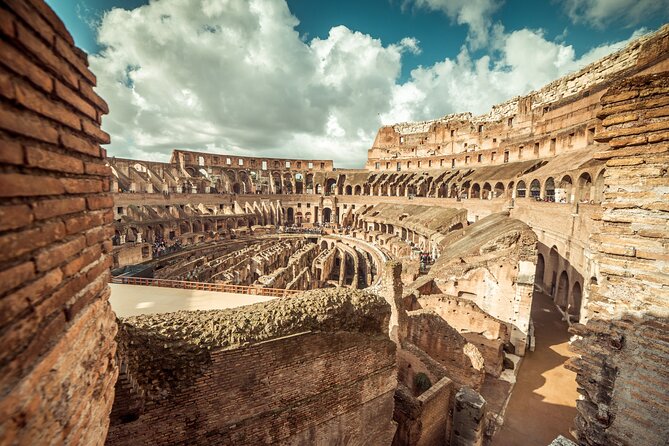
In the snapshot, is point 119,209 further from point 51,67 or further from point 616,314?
point 616,314

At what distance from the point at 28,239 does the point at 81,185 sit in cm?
74

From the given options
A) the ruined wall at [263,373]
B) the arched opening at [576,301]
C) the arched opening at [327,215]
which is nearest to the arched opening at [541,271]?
the arched opening at [576,301]

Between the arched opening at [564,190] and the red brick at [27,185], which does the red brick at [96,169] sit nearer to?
the red brick at [27,185]

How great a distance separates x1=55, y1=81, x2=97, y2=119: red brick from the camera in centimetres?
184

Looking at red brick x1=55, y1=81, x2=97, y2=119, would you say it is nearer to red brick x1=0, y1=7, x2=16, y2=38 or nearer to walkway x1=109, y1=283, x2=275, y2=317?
red brick x1=0, y1=7, x2=16, y2=38

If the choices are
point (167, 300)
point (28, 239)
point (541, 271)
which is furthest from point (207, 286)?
point (541, 271)

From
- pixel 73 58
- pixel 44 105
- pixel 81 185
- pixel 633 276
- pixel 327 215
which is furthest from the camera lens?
pixel 327 215

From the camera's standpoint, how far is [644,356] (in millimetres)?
3377

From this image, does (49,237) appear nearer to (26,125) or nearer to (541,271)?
(26,125)

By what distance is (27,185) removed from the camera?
1532 mm

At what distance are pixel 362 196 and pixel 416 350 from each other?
33370 millimetres

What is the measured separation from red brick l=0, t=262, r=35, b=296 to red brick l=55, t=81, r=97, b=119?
3.88 feet

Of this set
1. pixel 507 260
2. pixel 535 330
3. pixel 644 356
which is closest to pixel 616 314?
pixel 644 356

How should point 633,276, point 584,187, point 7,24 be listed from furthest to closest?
point 584,187 → point 633,276 → point 7,24
